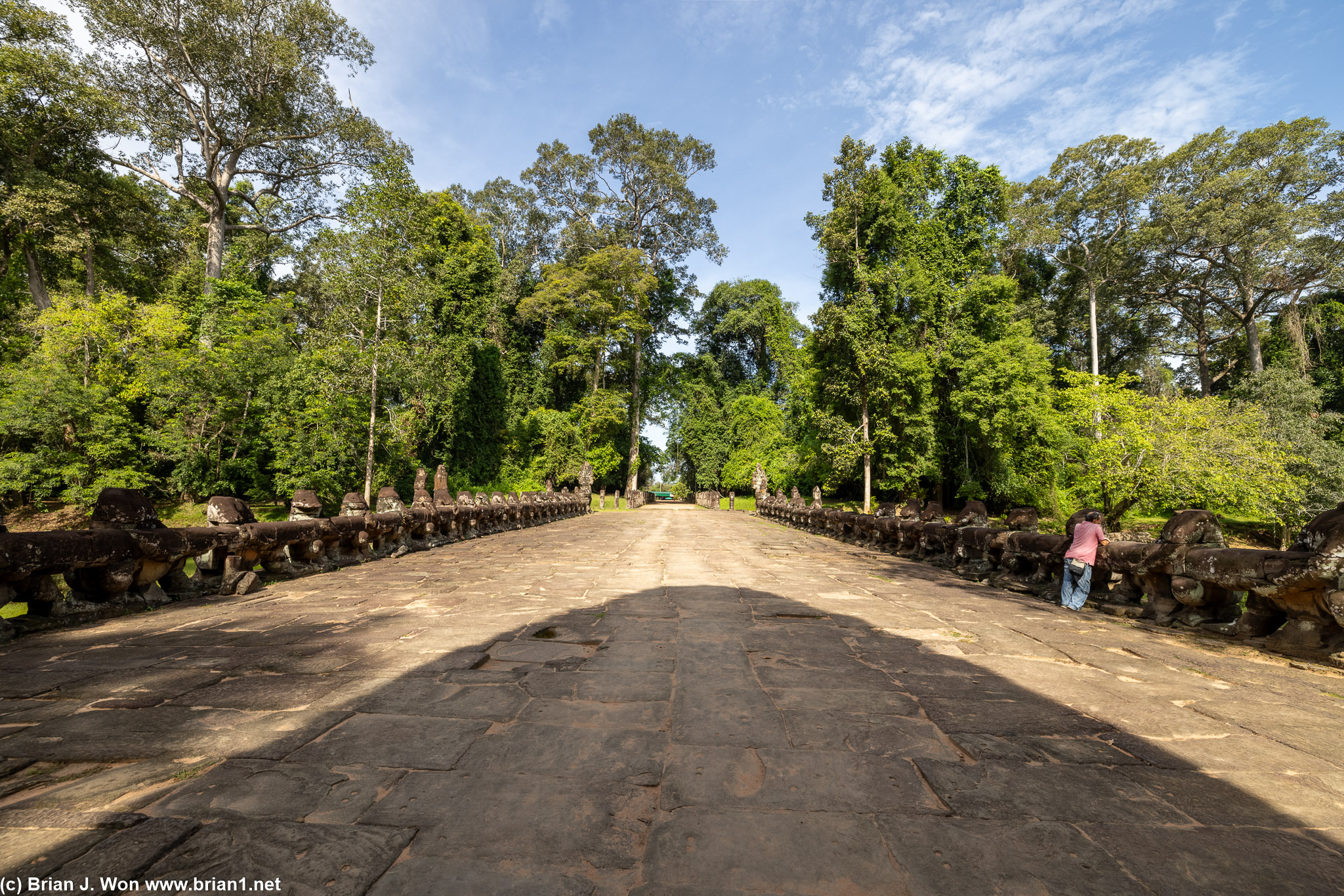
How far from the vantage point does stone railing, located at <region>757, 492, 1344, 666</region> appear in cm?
354

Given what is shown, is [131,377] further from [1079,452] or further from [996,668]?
[1079,452]

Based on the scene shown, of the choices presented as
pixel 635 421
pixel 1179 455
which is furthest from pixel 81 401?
pixel 1179 455

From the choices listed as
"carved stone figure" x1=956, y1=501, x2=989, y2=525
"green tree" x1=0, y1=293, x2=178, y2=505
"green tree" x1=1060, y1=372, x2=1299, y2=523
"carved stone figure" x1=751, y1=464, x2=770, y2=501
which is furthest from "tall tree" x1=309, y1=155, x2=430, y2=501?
"green tree" x1=1060, y1=372, x2=1299, y2=523

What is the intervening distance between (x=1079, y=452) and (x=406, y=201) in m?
27.8

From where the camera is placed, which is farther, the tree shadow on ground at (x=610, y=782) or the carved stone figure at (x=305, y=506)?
the carved stone figure at (x=305, y=506)

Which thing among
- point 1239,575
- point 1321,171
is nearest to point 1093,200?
point 1321,171

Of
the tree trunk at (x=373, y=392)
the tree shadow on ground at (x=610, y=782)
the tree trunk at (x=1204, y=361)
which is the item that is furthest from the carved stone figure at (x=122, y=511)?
the tree trunk at (x=1204, y=361)

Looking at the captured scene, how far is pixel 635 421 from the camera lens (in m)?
34.5

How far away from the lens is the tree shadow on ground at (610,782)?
141 cm

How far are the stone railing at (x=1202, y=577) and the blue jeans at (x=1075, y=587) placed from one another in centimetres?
14

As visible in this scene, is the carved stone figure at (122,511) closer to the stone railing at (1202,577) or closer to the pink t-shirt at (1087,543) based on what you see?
the pink t-shirt at (1087,543)

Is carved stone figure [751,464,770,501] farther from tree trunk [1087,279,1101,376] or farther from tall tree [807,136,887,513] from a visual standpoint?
tree trunk [1087,279,1101,376]

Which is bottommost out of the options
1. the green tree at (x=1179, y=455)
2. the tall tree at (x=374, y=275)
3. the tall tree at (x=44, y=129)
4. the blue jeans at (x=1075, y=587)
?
the blue jeans at (x=1075, y=587)

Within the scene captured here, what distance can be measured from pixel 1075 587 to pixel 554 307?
1129 inches
